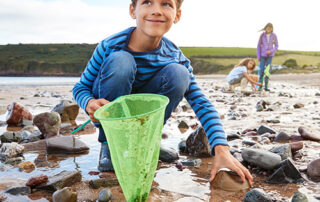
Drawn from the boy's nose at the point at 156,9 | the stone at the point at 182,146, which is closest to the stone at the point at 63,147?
the stone at the point at 182,146

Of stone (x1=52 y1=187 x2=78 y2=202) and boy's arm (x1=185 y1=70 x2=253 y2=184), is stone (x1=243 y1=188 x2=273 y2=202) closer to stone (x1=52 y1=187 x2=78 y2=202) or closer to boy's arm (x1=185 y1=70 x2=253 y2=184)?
boy's arm (x1=185 y1=70 x2=253 y2=184)

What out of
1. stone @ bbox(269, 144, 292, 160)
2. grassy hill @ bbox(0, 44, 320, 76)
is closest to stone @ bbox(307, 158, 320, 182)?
stone @ bbox(269, 144, 292, 160)

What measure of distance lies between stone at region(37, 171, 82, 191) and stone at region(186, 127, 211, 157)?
113 cm

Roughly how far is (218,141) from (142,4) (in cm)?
115

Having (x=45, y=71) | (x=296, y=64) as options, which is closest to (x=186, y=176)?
(x=296, y=64)

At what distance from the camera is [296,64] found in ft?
134

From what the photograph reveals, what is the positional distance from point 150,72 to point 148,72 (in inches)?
0.7

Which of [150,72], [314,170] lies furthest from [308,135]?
[150,72]

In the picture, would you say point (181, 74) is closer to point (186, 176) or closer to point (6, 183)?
point (186, 176)

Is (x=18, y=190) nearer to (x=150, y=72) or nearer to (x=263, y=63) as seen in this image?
(x=150, y=72)

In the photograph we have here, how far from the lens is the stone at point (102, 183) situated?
1.81 metres

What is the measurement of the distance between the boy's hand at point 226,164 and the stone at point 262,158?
0.81 ft

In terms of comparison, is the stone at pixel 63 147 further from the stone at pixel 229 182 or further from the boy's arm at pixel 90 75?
the stone at pixel 229 182

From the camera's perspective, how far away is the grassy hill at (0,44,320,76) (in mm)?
49344
